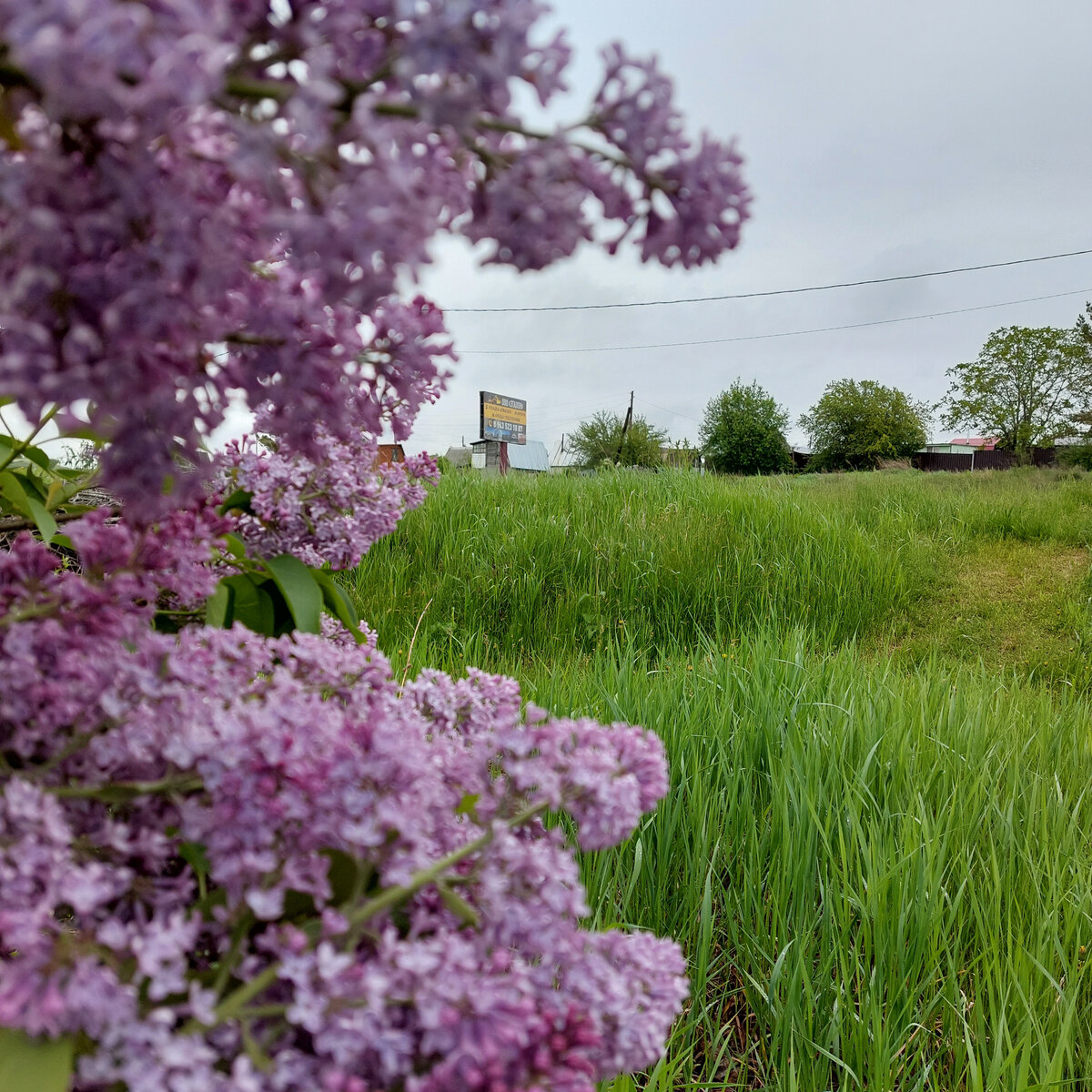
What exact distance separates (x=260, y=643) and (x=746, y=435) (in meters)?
53.2

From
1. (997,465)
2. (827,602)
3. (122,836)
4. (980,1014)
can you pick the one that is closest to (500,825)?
(122,836)

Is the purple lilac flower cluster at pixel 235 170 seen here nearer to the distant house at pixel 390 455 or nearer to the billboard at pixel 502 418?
the distant house at pixel 390 455

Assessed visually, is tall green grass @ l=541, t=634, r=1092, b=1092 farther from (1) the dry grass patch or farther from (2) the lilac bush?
(1) the dry grass patch

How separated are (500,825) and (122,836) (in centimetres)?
24

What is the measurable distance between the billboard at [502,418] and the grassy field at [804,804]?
21475mm

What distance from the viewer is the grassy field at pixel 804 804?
151 cm

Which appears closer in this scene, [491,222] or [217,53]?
[217,53]

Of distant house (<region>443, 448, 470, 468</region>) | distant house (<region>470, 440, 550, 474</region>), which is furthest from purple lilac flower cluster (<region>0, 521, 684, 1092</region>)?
distant house (<region>470, 440, 550, 474</region>)

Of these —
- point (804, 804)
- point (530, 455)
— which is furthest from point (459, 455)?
point (530, 455)

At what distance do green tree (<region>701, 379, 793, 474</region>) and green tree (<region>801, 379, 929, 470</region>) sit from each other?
2.60m

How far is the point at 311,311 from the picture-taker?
48 centimetres

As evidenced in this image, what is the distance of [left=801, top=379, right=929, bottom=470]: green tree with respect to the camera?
47438mm

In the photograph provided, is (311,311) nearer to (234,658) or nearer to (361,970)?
(234,658)

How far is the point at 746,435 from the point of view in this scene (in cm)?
5153
